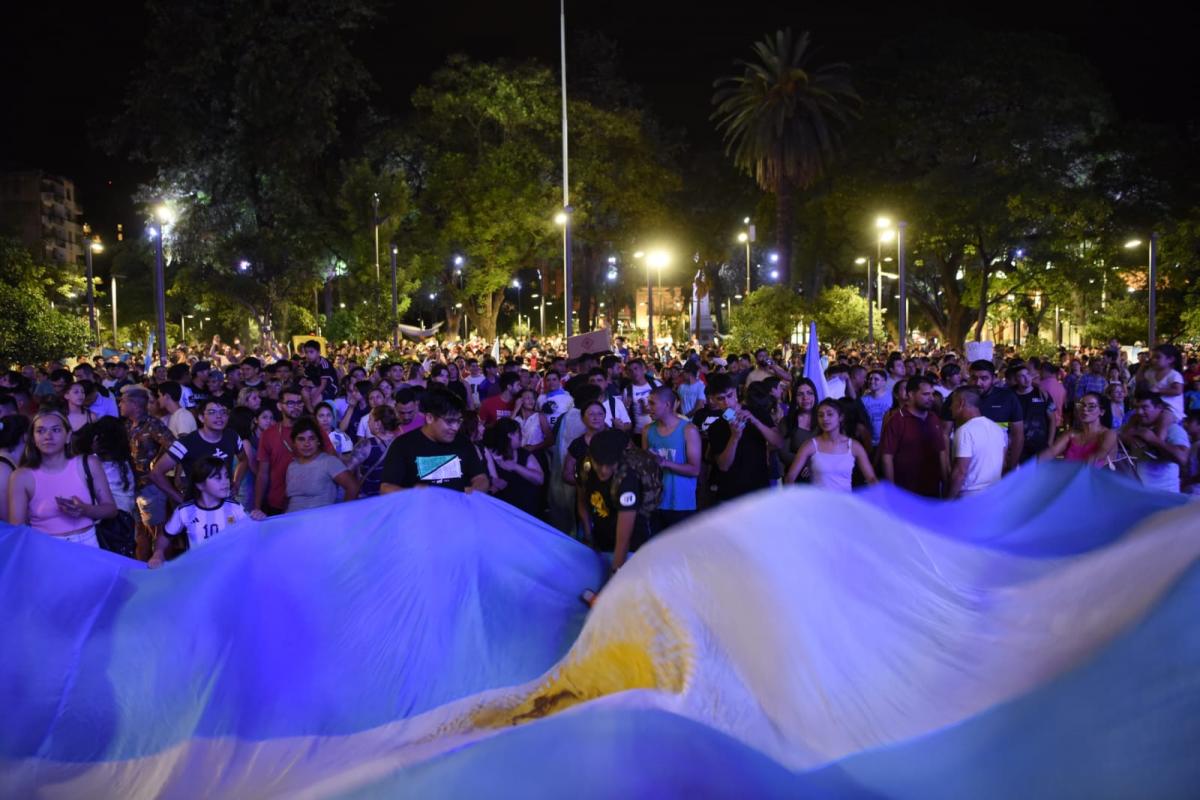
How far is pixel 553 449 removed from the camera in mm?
10453

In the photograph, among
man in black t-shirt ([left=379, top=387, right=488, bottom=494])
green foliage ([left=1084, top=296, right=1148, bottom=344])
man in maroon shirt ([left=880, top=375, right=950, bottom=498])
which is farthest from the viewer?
Answer: green foliage ([left=1084, top=296, right=1148, bottom=344])

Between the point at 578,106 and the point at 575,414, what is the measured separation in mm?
40884

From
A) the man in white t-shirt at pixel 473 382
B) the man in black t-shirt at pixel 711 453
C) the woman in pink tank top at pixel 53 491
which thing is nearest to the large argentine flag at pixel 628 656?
the woman in pink tank top at pixel 53 491

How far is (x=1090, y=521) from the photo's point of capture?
6.27m

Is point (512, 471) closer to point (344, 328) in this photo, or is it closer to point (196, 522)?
point (196, 522)

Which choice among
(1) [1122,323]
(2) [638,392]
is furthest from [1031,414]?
(1) [1122,323]

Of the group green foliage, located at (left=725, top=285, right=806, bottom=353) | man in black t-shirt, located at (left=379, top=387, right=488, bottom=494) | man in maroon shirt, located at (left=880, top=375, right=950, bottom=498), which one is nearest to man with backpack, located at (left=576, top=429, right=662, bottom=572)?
man in black t-shirt, located at (left=379, top=387, right=488, bottom=494)

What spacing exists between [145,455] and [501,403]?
3962 millimetres

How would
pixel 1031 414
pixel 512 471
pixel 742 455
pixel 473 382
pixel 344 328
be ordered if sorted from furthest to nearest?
1. pixel 344 328
2. pixel 473 382
3. pixel 1031 414
4. pixel 512 471
5. pixel 742 455

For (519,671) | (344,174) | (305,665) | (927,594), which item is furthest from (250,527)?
(344,174)

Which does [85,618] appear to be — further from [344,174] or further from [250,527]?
[344,174]

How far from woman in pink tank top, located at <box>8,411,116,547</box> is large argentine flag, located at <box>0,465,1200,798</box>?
3.93 ft

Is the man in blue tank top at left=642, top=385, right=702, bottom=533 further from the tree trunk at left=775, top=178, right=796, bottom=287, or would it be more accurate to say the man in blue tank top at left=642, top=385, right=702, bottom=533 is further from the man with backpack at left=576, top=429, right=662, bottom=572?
the tree trunk at left=775, top=178, right=796, bottom=287

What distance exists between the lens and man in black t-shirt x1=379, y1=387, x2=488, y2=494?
22.5 ft
